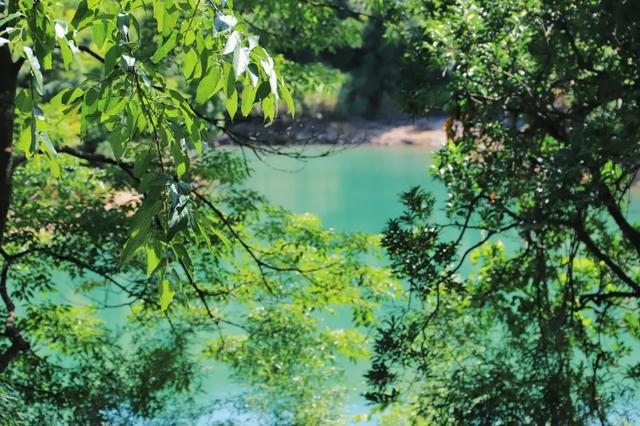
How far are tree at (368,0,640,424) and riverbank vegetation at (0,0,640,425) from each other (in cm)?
1

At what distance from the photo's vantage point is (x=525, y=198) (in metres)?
3.83

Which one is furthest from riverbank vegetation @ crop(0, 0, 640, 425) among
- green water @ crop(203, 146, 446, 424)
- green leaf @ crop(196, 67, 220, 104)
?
green water @ crop(203, 146, 446, 424)

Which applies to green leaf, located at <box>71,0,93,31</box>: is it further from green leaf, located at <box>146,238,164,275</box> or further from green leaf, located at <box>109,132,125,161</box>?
→ green leaf, located at <box>146,238,164,275</box>

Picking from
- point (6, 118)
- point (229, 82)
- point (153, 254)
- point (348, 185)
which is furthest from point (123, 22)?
point (348, 185)

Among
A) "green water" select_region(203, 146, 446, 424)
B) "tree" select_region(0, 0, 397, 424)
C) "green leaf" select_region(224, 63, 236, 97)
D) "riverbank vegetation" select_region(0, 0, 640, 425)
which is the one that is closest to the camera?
"green leaf" select_region(224, 63, 236, 97)

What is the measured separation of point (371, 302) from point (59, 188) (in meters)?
2.05

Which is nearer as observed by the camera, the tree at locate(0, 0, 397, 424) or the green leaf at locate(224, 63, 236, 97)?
the green leaf at locate(224, 63, 236, 97)

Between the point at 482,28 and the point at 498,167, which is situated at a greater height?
the point at 482,28

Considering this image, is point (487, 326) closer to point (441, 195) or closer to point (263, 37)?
point (263, 37)

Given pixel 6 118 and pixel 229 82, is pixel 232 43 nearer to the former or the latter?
pixel 229 82

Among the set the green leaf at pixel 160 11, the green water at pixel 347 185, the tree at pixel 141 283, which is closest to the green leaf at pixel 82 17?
the green leaf at pixel 160 11

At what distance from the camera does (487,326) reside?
4.83 m

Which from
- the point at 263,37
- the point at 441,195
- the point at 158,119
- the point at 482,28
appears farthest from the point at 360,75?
the point at 158,119

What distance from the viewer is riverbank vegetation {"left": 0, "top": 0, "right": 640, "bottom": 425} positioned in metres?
1.34
